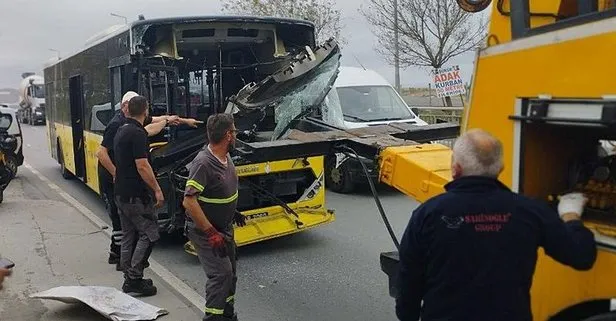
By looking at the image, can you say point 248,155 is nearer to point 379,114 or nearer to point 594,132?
point 594,132

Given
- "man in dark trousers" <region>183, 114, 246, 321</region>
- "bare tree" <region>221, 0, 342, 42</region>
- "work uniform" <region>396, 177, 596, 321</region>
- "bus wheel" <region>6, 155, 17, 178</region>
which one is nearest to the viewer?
"work uniform" <region>396, 177, 596, 321</region>

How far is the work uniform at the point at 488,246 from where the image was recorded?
2.67 m

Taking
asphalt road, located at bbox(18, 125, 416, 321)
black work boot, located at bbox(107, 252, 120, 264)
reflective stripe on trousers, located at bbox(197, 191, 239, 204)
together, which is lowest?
asphalt road, located at bbox(18, 125, 416, 321)

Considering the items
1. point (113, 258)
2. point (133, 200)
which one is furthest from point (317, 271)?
point (113, 258)

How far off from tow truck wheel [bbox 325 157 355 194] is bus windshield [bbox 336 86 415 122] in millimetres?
918

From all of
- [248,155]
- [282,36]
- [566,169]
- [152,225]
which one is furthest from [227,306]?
[282,36]

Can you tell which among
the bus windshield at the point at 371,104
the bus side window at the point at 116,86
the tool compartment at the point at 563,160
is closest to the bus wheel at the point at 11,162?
the bus side window at the point at 116,86

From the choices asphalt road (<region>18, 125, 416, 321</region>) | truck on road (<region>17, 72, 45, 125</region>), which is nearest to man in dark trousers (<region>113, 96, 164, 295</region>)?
asphalt road (<region>18, 125, 416, 321</region>)

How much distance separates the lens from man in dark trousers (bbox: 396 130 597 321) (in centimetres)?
267

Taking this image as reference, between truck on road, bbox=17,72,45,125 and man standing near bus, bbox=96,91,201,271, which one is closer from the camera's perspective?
man standing near bus, bbox=96,91,201,271

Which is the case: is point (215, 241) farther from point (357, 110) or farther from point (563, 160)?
point (357, 110)

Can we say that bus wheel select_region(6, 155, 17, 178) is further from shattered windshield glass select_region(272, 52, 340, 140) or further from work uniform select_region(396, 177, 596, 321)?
work uniform select_region(396, 177, 596, 321)

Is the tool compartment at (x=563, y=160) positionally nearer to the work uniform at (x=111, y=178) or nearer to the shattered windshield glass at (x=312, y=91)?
the shattered windshield glass at (x=312, y=91)

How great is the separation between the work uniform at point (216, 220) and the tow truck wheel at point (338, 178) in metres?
6.80
